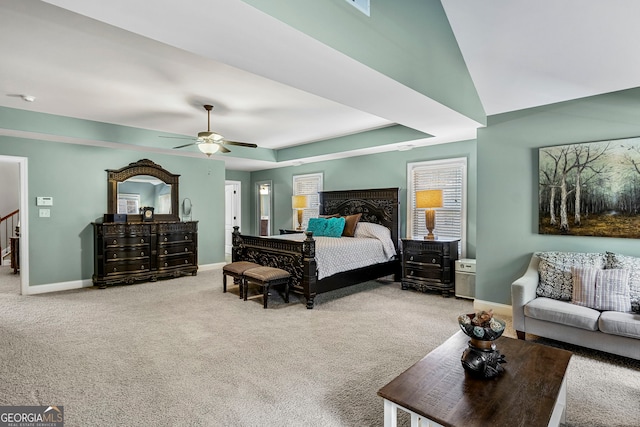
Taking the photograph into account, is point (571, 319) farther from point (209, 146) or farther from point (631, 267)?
point (209, 146)

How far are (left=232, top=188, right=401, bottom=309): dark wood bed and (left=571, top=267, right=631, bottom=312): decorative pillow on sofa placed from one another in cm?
264

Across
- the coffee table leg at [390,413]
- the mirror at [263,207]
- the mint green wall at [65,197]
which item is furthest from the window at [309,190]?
the coffee table leg at [390,413]

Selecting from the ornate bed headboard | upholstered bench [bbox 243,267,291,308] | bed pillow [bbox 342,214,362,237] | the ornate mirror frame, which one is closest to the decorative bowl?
upholstered bench [bbox 243,267,291,308]

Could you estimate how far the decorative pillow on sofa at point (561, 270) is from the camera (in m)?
3.19

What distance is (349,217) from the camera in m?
6.05

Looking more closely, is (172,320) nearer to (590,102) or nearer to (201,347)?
(201,347)

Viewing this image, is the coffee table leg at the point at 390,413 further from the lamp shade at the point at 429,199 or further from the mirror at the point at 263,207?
the mirror at the point at 263,207

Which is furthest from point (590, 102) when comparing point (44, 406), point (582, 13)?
point (44, 406)

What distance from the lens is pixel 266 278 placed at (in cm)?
422

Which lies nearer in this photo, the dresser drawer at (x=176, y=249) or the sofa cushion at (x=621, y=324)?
the sofa cushion at (x=621, y=324)

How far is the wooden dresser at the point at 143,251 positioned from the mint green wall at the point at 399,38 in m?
4.83

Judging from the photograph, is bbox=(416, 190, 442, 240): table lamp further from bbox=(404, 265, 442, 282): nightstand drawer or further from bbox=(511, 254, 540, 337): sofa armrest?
bbox=(511, 254, 540, 337): sofa armrest

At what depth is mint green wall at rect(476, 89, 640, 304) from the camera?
3.31 metres

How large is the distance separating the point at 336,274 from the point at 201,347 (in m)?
2.10
